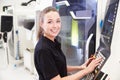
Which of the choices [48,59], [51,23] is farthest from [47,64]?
[51,23]

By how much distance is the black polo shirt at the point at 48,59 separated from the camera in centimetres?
149

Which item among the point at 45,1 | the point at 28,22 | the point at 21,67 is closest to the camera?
the point at 45,1

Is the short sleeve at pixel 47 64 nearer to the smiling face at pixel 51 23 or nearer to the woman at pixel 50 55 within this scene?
the woman at pixel 50 55

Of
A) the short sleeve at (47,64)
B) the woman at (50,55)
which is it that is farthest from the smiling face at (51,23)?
the short sleeve at (47,64)

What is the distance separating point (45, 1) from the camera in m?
2.62

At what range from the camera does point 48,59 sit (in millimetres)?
1491

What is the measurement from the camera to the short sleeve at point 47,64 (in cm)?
149

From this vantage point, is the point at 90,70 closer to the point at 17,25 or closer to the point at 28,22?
the point at 28,22

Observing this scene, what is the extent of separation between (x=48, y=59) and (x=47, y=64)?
0.04m

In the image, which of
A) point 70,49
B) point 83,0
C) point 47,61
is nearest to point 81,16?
point 83,0

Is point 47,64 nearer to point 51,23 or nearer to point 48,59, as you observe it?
point 48,59

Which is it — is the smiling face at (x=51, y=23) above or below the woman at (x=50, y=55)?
above

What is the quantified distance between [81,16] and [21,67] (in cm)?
189

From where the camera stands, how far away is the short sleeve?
58.5 inches
